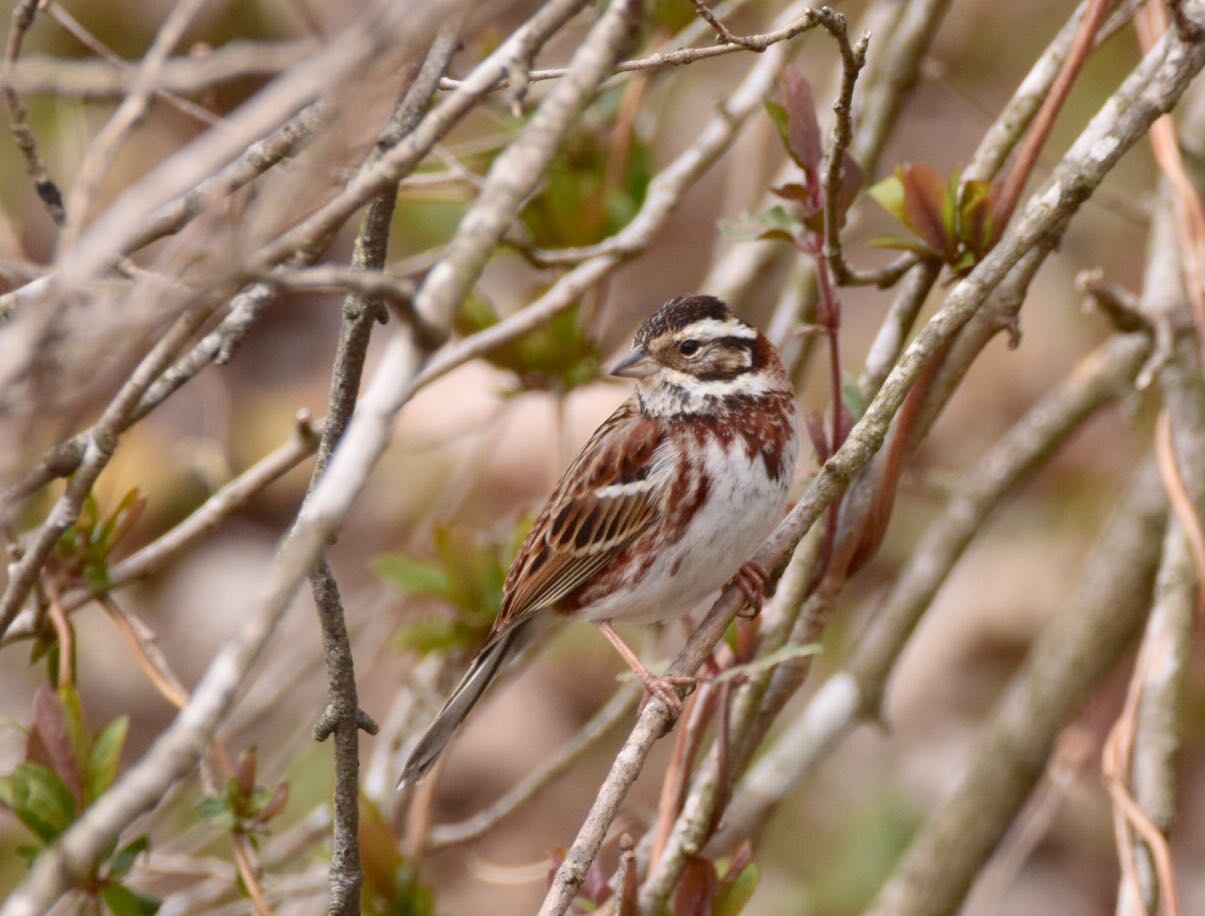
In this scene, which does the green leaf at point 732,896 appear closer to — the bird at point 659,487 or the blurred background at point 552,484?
the bird at point 659,487

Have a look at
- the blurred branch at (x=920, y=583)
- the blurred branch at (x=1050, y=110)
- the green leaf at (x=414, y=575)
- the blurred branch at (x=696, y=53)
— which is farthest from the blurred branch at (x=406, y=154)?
the blurred branch at (x=920, y=583)

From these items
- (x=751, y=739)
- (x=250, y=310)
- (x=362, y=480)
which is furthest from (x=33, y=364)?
(x=751, y=739)

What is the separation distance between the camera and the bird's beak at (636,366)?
3066 millimetres

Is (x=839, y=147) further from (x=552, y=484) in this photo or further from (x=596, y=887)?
(x=552, y=484)

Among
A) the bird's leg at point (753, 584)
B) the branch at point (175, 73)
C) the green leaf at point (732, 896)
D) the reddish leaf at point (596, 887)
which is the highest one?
the branch at point (175, 73)

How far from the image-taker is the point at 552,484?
4.11 metres

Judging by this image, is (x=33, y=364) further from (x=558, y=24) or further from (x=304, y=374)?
(x=304, y=374)

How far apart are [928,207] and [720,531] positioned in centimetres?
76

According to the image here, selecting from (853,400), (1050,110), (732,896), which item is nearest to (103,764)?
(732,896)

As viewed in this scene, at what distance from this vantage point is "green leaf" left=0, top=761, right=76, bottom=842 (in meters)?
2.29

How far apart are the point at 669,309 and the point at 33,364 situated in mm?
1898

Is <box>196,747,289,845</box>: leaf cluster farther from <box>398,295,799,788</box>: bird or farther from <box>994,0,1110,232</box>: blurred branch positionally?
<box>994,0,1110,232</box>: blurred branch

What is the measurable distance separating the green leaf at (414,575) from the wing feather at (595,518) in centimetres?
17

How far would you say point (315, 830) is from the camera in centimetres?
336
